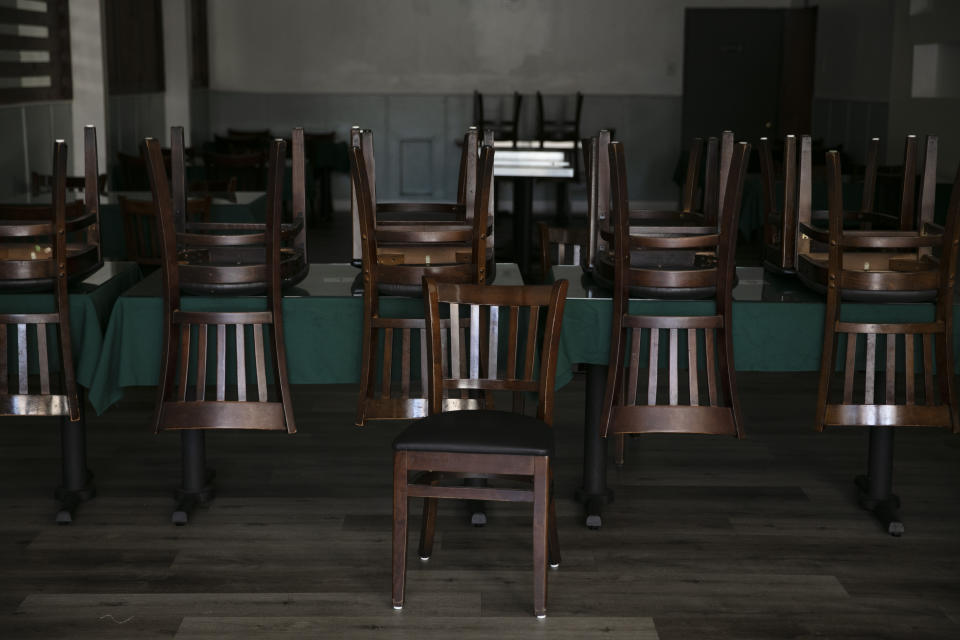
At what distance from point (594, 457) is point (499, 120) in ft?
28.5

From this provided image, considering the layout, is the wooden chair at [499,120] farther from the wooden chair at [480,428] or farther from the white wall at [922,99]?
the wooden chair at [480,428]

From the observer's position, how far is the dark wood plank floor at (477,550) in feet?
9.50

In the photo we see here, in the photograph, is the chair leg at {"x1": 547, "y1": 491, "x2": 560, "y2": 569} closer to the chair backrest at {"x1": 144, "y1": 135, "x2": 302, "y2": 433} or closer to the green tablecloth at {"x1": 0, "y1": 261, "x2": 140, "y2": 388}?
the chair backrest at {"x1": 144, "y1": 135, "x2": 302, "y2": 433}

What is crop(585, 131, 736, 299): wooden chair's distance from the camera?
3.31 m

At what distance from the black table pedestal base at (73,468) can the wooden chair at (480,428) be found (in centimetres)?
119

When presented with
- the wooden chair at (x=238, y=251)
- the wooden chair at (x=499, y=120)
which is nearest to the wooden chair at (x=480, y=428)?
the wooden chair at (x=238, y=251)

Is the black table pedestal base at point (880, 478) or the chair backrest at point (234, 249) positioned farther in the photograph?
the black table pedestal base at point (880, 478)

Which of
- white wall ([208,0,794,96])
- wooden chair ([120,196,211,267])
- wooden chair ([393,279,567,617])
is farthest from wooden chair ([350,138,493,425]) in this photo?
white wall ([208,0,794,96])

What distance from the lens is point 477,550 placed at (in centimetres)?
335

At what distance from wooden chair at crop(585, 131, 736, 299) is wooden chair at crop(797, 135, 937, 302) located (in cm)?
26

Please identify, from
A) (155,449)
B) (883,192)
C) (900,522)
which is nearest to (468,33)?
(883,192)

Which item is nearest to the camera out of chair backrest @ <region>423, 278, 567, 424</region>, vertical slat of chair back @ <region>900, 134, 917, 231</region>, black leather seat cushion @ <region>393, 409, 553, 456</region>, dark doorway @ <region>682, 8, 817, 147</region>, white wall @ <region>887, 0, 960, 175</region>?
black leather seat cushion @ <region>393, 409, 553, 456</region>

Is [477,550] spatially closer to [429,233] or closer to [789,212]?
[429,233]

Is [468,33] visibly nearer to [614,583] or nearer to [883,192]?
[883,192]
